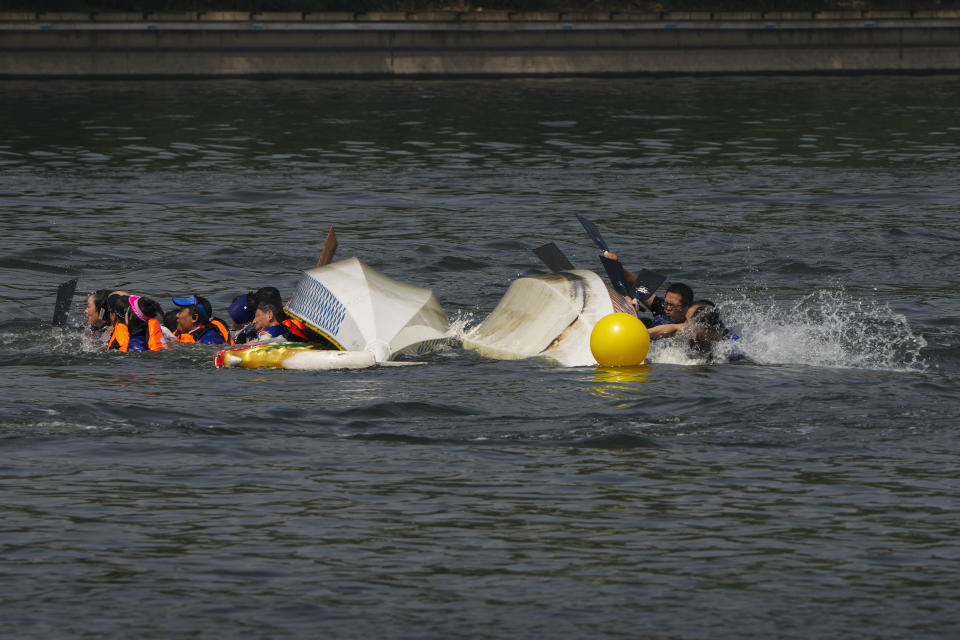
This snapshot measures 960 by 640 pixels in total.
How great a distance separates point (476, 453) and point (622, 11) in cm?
4465

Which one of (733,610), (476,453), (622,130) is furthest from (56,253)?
(622,130)

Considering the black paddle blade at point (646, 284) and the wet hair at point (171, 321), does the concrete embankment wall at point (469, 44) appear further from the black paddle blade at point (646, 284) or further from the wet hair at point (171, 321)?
the black paddle blade at point (646, 284)

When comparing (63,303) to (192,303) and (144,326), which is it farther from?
(192,303)

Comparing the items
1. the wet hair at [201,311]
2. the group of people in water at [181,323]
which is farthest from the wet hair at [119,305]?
the wet hair at [201,311]

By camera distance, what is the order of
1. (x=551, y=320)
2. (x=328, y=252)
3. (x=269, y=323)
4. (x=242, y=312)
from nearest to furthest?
1. (x=551, y=320)
2. (x=269, y=323)
3. (x=242, y=312)
4. (x=328, y=252)

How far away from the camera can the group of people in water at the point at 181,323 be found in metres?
15.9

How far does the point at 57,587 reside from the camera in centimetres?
898

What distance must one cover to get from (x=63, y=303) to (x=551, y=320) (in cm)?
542

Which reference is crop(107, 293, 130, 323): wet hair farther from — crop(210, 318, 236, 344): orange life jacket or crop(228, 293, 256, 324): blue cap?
crop(228, 293, 256, 324): blue cap

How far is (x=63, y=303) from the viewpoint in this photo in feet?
55.3

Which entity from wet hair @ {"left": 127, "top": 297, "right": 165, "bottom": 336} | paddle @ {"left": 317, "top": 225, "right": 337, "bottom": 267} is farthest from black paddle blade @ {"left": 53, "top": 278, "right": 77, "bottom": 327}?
paddle @ {"left": 317, "top": 225, "right": 337, "bottom": 267}

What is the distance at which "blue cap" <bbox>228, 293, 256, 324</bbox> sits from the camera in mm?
16594

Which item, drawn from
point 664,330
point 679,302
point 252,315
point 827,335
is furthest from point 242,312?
point 827,335

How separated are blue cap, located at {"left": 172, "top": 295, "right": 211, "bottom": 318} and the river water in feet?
2.46
